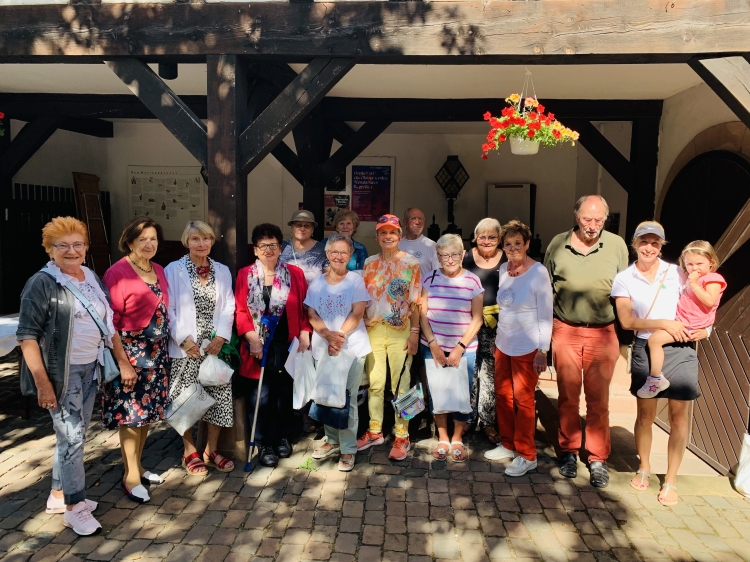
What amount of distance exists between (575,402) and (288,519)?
6.50 ft

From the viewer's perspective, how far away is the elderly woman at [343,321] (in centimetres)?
363

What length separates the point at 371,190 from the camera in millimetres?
8891

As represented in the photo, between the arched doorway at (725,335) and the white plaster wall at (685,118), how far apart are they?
35 centimetres

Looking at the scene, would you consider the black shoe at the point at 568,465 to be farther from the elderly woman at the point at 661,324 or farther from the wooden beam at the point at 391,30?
the wooden beam at the point at 391,30

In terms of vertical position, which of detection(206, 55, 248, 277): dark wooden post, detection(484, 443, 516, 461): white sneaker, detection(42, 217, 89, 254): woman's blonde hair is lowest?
detection(484, 443, 516, 461): white sneaker

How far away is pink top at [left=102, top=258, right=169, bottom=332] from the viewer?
3082mm

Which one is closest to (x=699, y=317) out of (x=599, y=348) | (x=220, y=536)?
(x=599, y=348)

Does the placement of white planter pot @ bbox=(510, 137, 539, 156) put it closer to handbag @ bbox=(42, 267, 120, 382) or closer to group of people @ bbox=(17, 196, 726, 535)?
group of people @ bbox=(17, 196, 726, 535)

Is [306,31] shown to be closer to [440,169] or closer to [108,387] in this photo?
[108,387]

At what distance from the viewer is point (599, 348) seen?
3500 millimetres

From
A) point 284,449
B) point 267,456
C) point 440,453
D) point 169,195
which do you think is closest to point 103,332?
point 267,456

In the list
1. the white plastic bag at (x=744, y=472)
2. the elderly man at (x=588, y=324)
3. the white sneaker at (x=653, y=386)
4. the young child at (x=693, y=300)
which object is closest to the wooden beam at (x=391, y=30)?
the elderly man at (x=588, y=324)

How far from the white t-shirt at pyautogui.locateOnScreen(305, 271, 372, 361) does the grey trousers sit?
1.35 m

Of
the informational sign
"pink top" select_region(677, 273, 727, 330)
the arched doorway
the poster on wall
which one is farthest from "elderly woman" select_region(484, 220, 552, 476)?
the poster on wall
